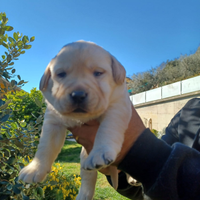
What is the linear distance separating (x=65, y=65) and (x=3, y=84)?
106 centimetres

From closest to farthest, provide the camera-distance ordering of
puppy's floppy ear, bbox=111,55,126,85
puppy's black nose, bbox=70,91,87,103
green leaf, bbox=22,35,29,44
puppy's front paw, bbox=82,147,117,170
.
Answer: puppy's front paw, bbox=82,147,117,170, puppy's black nose, bbox=70,91,87,103, puppy's floppy ear, bbox=111,55,126,85, green leaf, bbox=22,35,29,44

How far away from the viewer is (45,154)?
1.65 m

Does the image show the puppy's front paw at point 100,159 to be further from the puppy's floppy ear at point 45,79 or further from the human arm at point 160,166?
the puppy's floppy ear at point 45,79

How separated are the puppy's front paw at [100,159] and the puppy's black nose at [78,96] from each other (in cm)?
40

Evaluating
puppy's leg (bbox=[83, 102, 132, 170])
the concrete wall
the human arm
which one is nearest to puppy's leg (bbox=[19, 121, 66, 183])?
puppy's leg (bbox=[83, 102, 132, 170])

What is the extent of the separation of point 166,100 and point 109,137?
8.32 metres

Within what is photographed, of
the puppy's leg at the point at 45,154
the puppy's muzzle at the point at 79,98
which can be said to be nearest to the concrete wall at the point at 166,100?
the puppy's leg at the point at 45,154

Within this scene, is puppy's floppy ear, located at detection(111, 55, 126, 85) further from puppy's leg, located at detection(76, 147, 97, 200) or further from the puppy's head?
puppy's leg, located at detection(76, 147, 97, 200)

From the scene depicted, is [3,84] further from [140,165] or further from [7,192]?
[140,165]

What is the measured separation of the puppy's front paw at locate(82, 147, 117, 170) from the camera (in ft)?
4.17

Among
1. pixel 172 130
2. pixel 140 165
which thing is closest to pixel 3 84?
pixel 140 165

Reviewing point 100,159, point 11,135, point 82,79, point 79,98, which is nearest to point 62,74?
point 82,79

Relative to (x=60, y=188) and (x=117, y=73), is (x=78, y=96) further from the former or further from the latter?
(x=60, y=188)

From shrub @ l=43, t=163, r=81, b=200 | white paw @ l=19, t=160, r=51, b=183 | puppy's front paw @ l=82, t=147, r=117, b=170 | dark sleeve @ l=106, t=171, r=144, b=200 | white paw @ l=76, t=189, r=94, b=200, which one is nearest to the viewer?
puppy's front paw @ l=82, t=147, r=117, b=170
